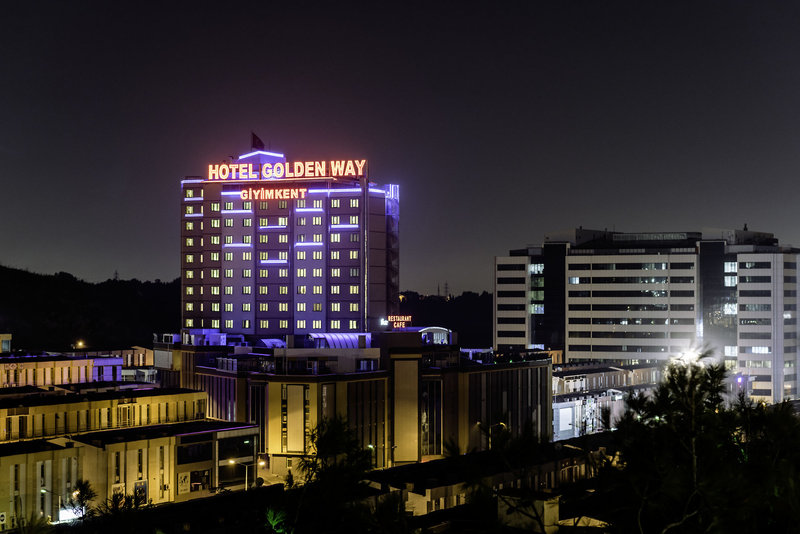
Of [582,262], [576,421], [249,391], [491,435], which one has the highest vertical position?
[582,262]

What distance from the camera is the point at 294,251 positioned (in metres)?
118

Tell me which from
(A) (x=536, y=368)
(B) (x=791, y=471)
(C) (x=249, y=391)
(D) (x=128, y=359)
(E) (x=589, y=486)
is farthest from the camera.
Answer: (D) (x=128, y=359)

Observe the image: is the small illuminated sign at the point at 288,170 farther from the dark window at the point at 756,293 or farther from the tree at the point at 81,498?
the tree at the point at 81,498

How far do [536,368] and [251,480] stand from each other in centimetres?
3896

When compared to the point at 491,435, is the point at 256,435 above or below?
below

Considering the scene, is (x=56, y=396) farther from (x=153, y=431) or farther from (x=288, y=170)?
(x=288, y=170)

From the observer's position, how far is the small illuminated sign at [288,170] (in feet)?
383

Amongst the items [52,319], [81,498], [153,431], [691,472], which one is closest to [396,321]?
[153,431]

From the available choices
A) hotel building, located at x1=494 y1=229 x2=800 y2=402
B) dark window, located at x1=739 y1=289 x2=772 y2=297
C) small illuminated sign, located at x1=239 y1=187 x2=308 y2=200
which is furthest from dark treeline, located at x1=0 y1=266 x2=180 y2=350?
dark window, located at x1=739 y1=289 x2=772 y2=297

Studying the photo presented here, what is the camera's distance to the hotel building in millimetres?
128125

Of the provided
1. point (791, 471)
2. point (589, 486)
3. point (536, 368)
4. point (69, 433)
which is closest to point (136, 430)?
point (69, 433)

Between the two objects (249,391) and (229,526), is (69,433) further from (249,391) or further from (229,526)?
(229,526)

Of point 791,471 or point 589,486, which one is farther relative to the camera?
point 589,486

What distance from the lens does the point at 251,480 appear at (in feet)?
216
